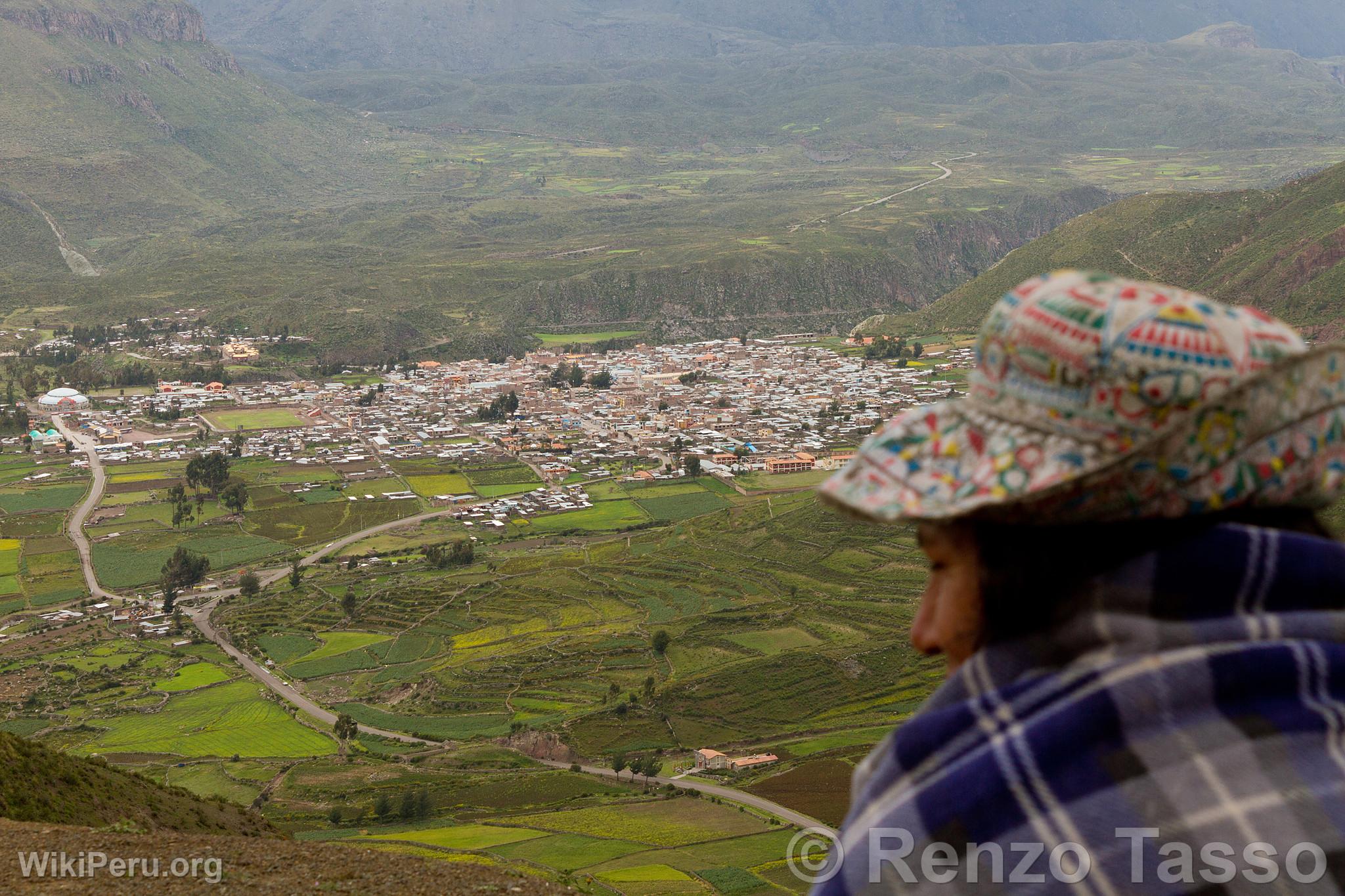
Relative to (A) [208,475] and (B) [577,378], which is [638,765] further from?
(B) [577,378]

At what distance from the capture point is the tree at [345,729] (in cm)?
2923

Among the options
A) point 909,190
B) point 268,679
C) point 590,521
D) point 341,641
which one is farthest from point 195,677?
point 909,190

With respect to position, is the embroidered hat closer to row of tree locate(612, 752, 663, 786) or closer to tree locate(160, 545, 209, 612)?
row of tree locate(612, 752, 663, 786)

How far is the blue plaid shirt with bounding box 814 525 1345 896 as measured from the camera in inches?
59.3

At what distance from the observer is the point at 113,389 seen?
231 feet

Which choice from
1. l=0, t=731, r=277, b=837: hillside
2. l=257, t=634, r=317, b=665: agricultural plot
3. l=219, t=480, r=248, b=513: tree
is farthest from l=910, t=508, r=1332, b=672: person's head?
l=219, t=480, r=248, b=513: tree

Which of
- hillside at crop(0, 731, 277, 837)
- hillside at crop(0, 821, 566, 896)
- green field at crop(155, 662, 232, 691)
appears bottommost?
green field at crop(155, 662, 232, 691)

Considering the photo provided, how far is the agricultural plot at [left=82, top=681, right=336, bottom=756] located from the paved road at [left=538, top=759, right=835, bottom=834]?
19.6 ft

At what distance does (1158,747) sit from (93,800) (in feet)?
44.2

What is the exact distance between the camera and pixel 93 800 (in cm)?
1297

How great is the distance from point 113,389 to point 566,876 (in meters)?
62.6

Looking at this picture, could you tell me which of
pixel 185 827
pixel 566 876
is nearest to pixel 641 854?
pixel 566 876

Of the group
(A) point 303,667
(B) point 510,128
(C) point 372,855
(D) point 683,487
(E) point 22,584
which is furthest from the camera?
(B) point 510,128

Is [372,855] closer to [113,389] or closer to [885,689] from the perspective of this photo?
[885,689]
